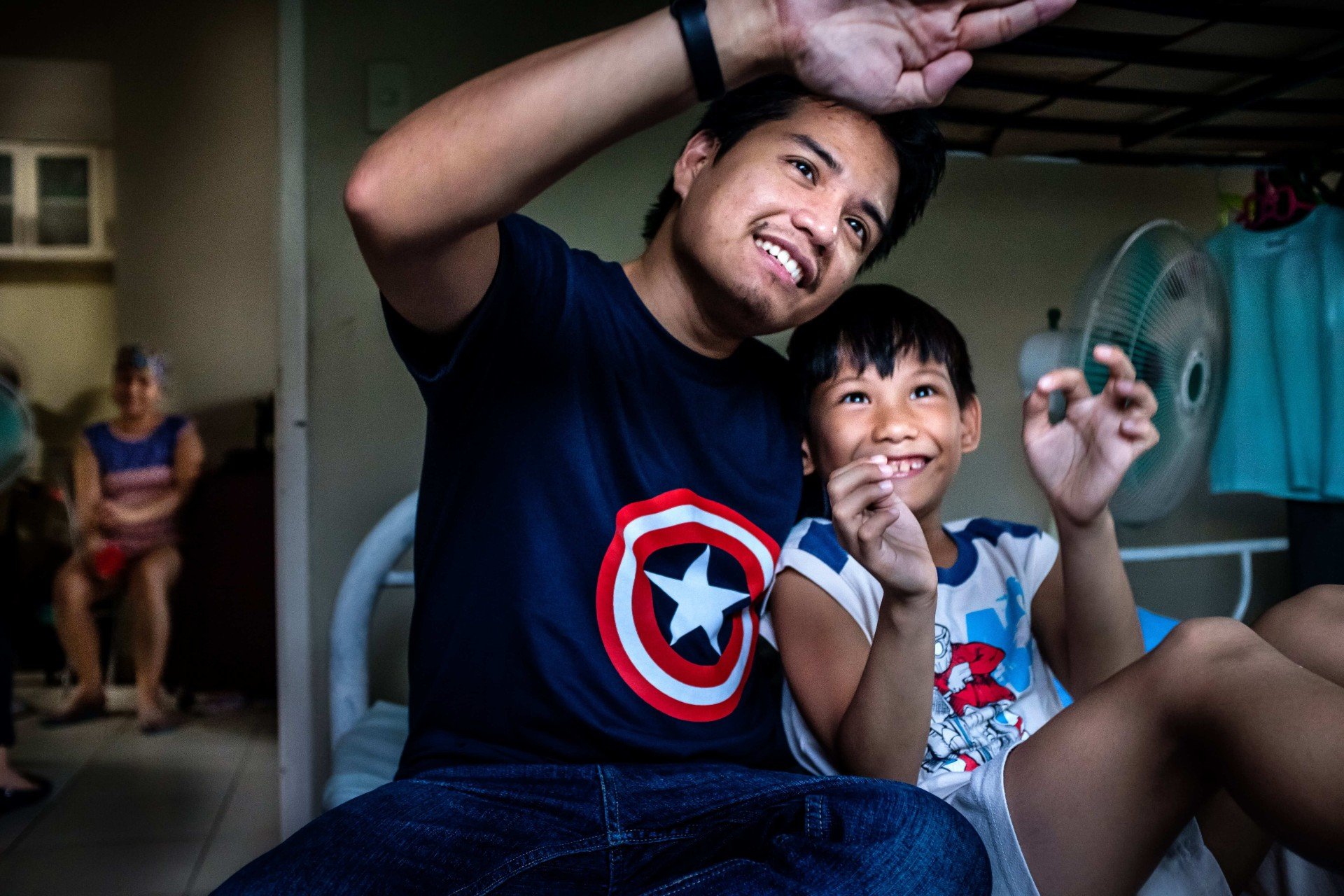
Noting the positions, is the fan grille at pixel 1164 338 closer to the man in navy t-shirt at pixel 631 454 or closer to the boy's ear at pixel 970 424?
the boy's ear at pixel 970 424

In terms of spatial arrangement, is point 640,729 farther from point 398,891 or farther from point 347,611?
point 347,611

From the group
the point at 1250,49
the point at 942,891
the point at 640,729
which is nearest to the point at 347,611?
the point at 640,729

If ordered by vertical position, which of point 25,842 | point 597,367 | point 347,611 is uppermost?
point 597,367

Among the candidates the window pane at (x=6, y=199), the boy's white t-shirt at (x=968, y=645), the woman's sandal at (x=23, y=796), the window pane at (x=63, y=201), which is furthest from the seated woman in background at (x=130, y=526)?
the boy's white t-shirt at (x=968, y=645)

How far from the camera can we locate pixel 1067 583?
112 cm

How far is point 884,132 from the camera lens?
1.09 metres

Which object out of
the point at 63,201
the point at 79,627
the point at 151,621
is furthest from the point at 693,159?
the point at 63,201

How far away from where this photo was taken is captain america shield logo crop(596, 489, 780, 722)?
3.30 ft

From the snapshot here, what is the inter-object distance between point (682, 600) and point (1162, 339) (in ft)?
3.01

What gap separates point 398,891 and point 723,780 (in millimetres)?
330

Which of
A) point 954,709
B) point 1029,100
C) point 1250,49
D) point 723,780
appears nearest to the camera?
point 723,780

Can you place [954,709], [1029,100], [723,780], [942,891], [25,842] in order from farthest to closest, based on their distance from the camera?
[25,842] < [1029,100] < [954,709] < [723,780] < [942,891]

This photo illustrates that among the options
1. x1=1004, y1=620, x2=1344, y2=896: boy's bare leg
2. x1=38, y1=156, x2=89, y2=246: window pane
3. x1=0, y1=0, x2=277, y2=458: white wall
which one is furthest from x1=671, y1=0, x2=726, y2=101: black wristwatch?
x1=38, y1=156, x2=89, y2=246: window pane

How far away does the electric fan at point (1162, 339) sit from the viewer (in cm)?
137
